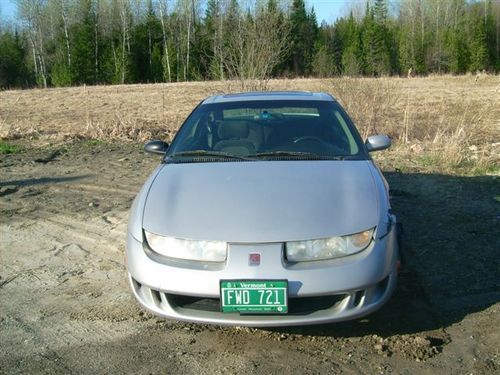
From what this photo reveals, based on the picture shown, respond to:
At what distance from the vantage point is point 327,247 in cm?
310

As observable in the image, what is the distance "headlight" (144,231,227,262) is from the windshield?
110 centimetres

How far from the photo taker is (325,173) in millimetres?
3777

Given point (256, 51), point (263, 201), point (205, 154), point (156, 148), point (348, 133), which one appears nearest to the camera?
point (263, 201)

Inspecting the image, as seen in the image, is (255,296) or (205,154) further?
(205,154)

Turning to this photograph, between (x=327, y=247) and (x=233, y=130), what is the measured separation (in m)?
1.84

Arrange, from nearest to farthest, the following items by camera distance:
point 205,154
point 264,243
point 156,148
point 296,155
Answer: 1. point 264,243
2. point 296,155
3. point 205,154
4. point 156,148

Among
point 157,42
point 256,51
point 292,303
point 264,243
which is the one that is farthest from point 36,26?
point 292,303

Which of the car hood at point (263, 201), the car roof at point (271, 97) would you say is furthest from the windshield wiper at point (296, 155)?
the car roof at point (271, 97)

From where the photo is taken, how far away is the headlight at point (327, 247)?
10.0 feet

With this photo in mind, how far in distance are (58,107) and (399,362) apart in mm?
25162

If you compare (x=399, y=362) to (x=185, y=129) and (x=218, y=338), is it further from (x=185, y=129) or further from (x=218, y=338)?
(x=185, y=129)

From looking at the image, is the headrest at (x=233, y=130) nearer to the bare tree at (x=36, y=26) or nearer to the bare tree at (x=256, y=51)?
the bare tree at (x=256, y=51)

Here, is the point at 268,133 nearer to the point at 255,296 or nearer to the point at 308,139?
the point at 308,139

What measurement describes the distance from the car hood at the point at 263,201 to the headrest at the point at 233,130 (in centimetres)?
62
